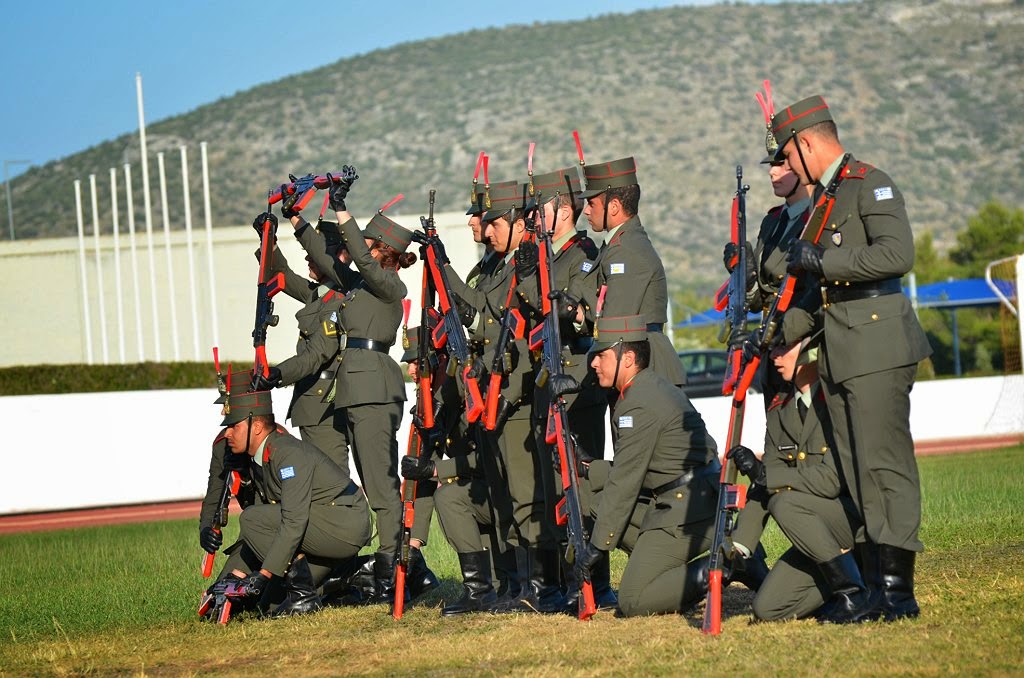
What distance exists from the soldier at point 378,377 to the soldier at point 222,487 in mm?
724

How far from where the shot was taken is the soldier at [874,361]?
6.58 m

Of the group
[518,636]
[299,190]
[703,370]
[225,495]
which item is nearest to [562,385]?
[518,636]

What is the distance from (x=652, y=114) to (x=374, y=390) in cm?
8976

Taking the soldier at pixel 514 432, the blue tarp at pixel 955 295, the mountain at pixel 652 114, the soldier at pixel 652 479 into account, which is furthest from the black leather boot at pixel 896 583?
the mountain at pixel 652 114

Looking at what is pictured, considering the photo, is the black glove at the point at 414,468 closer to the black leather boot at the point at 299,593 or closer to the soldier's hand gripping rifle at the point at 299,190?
the black leather boot at the point at 299,593

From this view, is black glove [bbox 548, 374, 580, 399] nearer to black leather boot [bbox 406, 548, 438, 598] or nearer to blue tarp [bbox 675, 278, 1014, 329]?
black leather boot [bbox 406, 548, 438, 598]

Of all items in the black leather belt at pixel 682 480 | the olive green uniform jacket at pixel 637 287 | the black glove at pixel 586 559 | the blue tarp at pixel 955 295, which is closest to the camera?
the black glove at pixel 586 559

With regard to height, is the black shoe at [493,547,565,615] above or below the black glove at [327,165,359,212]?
below

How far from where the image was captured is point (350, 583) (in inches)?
356

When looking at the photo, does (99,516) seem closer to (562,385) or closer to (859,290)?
(562,385)

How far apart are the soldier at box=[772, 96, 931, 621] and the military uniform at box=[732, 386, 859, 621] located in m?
0.20

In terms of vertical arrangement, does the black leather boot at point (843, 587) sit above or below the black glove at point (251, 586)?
above

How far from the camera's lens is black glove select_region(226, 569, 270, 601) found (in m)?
8.16

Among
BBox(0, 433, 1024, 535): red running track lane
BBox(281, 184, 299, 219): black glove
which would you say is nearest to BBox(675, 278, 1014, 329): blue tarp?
BBox(0, 433, 1024, 535): red running track lane
